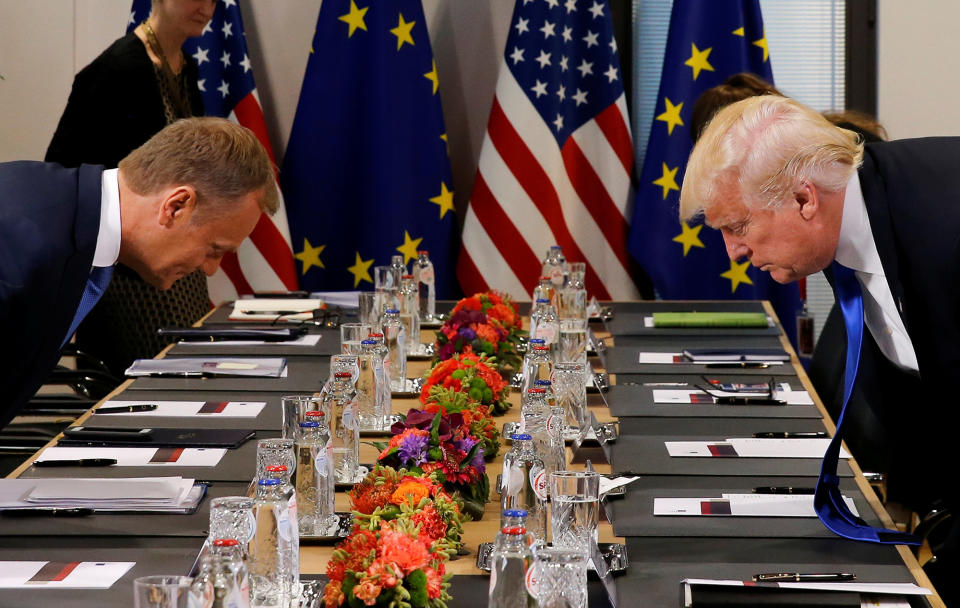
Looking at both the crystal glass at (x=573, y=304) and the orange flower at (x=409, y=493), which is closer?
the orange flower at (x=409, y=493)

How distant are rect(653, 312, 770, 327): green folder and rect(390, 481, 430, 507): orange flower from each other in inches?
91.6

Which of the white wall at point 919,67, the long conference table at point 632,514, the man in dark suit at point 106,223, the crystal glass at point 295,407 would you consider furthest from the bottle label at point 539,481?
the white wall at point 919,67

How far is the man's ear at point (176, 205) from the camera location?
242cm

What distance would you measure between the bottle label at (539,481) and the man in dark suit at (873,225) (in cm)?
85

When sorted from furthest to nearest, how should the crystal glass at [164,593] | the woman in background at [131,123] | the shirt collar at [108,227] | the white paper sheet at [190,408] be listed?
the woman in background at [131,123] < the white paper sheet at [190,408] < the shirt collar at [108,227] < the crystal glass at [164,593]

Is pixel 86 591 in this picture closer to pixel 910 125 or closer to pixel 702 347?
pixel 702 347

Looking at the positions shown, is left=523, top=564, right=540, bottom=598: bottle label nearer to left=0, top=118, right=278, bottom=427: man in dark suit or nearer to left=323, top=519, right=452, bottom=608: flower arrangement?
left=323, top=519, right=452, bottom=608: flower arrangement

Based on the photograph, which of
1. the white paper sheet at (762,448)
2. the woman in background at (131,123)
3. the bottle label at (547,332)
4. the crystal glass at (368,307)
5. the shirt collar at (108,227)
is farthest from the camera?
the woman in background at (131,123)

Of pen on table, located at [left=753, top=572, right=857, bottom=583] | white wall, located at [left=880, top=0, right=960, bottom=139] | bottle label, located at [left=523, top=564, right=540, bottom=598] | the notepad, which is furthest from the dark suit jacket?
white wall, located at [left=880, top=0, right=960, bottom=139]

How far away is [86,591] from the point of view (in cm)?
177

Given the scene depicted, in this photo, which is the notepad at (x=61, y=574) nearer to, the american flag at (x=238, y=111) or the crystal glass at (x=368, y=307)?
the crystal glass at (x=368, y=307)

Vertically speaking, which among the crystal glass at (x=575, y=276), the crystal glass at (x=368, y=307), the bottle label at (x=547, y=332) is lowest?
the bottle label at (x=547, y=332)

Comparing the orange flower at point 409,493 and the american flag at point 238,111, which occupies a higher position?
the american flag at point 238,111

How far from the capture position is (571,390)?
2635mm
